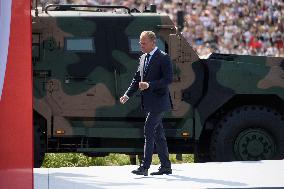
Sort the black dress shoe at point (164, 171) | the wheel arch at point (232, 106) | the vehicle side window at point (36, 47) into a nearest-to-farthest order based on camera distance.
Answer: the black dress shoe at point (164, 171), the vehicle side window at point (36, 47), the wheel arch at point (232, 106)

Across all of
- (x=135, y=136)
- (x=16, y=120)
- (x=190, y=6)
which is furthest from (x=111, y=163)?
(x=190, y=6)

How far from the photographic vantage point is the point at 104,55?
11.1 m

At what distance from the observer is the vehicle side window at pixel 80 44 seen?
11086mm

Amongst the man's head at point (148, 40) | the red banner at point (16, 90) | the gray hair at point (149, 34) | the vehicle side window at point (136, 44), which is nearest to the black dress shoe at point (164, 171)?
the man's head at point (148, 40)

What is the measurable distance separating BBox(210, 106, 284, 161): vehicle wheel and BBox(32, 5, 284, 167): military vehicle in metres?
0.01

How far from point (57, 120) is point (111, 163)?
1.73 meters

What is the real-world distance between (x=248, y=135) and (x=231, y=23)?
18.5 m

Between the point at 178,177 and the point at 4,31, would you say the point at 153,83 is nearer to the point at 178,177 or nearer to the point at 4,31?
the point at 178,177

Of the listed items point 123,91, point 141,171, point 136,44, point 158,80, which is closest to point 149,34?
point 158,80

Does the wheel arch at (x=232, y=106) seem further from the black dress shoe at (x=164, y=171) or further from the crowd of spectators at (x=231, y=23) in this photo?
the crowd of spectators at (x=231, y=23)

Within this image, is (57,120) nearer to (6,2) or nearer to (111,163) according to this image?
(111,163)

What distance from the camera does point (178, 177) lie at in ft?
29.5

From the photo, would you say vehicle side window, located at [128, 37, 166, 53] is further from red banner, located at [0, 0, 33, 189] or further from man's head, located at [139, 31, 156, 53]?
red banner, located at [0, 0, 33, 189]

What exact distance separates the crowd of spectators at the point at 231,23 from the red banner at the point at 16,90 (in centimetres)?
2108
